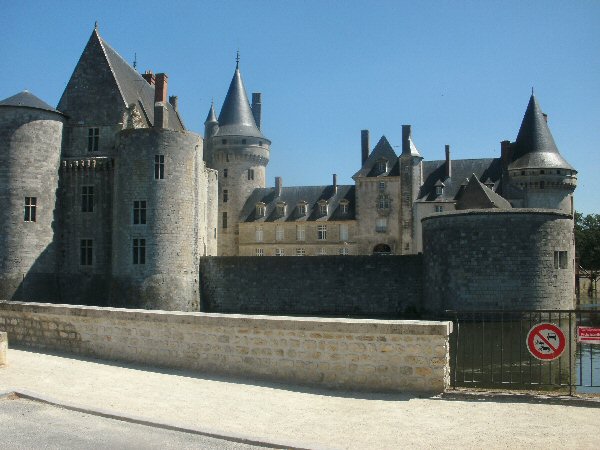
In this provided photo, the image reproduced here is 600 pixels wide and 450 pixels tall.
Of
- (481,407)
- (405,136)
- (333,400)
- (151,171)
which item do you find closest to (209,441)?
(333,400)

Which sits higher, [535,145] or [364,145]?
[364,145]

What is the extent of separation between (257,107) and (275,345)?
132ft

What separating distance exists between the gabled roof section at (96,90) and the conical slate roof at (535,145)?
62.0 ft

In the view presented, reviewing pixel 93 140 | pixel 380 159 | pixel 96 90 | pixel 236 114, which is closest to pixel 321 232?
pixel 380 159

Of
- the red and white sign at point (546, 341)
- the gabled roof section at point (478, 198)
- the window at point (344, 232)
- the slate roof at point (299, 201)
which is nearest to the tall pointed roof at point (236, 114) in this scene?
the slate roof at point (299, 201)

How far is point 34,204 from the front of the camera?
25219 mm

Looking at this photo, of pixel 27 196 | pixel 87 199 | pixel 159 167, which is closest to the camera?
pixel 27 196

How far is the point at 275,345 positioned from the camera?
8.66m

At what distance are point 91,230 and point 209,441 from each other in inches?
857

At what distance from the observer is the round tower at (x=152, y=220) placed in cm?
2500

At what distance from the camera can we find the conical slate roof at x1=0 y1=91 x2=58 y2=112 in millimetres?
24958

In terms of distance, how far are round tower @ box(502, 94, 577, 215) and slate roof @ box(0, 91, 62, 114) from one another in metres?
22.1

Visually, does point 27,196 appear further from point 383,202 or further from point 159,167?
point 383,202

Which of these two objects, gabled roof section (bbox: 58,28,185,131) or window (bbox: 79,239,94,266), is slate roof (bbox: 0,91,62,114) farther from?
window (bbox: 79,239,94,266)
